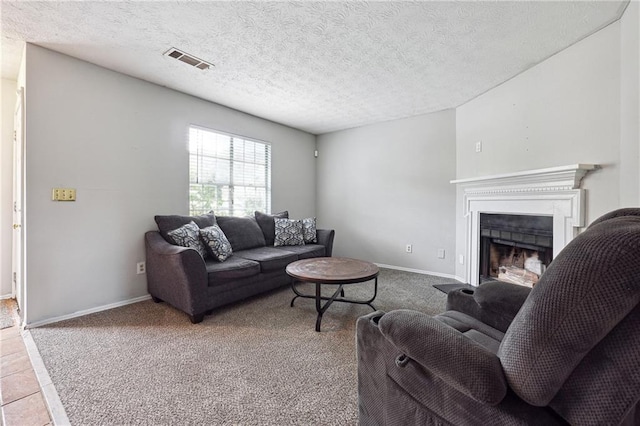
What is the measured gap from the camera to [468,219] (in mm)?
3414

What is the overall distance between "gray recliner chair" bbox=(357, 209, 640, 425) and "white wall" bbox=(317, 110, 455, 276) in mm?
3006

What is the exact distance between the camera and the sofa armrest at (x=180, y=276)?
227 centimetres

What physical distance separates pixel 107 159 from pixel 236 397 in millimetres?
2568

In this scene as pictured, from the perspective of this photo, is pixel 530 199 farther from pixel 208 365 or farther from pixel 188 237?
pixel 188 237

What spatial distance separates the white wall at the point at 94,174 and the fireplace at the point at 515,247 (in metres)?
3.67

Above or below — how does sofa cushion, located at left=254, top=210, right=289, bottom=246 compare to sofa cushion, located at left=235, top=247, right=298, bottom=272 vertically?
above

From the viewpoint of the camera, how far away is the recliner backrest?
593 millimetres

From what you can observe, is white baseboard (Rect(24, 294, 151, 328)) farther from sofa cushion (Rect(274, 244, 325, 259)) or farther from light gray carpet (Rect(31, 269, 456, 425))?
sofa cushion (Rect(274, 244, 325, 259))

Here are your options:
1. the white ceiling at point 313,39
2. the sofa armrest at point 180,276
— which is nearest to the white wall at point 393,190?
the white ceiling at point 313,39

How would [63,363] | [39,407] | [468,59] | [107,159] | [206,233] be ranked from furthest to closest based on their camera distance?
1. [206,233]
2. [107,159]
3. [468,59]
4. [63,363]
5. [39,407]

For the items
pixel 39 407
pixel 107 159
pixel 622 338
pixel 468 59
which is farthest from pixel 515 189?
pixel 107 159

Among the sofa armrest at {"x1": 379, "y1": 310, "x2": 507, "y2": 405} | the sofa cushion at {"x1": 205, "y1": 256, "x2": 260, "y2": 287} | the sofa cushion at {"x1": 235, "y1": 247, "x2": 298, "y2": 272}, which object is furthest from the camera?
the sofa cushion at {"x1": 235, "y1": 247, "x2": 298, "y2": 272}

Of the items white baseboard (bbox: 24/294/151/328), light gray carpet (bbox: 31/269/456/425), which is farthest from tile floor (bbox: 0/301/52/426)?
white baseboard (bbox: 24/294/151/328)

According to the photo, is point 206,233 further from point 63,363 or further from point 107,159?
point 63,363
